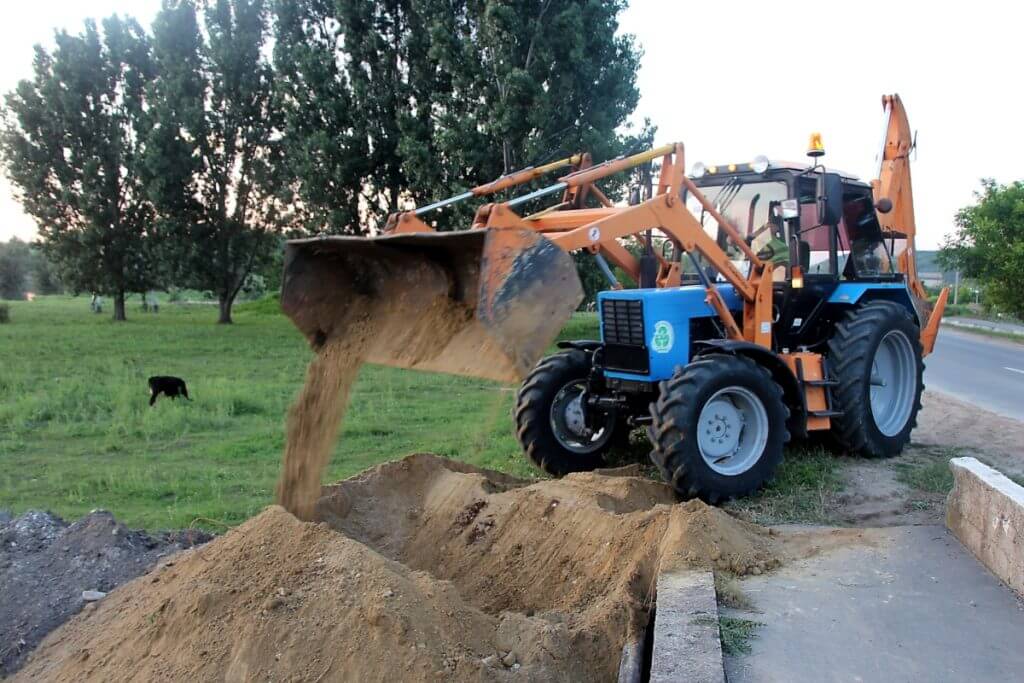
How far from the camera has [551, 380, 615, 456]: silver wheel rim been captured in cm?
787

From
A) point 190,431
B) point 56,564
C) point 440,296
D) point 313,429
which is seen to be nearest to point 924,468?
point 440,296

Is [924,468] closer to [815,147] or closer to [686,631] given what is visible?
[815,147]

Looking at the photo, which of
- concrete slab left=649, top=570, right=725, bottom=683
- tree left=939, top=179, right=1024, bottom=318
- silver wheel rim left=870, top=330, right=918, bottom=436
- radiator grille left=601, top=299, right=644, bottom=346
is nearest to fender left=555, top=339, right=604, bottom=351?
radiator grille left=601, top=299, right=644, bottom=346

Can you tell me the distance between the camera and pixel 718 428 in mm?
6832

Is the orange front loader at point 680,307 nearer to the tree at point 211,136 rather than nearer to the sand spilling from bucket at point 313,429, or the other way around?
the sand spilling from bucket at point 313,429

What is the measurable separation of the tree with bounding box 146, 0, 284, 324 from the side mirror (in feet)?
82.4

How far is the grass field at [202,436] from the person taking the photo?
24.3ft

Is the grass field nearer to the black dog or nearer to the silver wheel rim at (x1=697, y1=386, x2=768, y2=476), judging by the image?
the black dog

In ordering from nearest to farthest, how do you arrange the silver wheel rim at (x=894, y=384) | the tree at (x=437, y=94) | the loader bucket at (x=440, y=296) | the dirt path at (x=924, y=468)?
the loader bucket at (x=440, y=296), the dirt path at (x=924, y=468), the silver wheel rim at (x=894, y=384), the tree at (x=437, y=94)

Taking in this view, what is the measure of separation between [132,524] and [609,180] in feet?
47.6

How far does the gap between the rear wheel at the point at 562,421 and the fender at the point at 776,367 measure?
114 centimetres

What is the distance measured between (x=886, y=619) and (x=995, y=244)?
102 ft

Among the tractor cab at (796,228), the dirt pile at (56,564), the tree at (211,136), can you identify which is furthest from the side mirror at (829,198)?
the tree at (211,136)

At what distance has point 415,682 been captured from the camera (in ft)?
12.5
